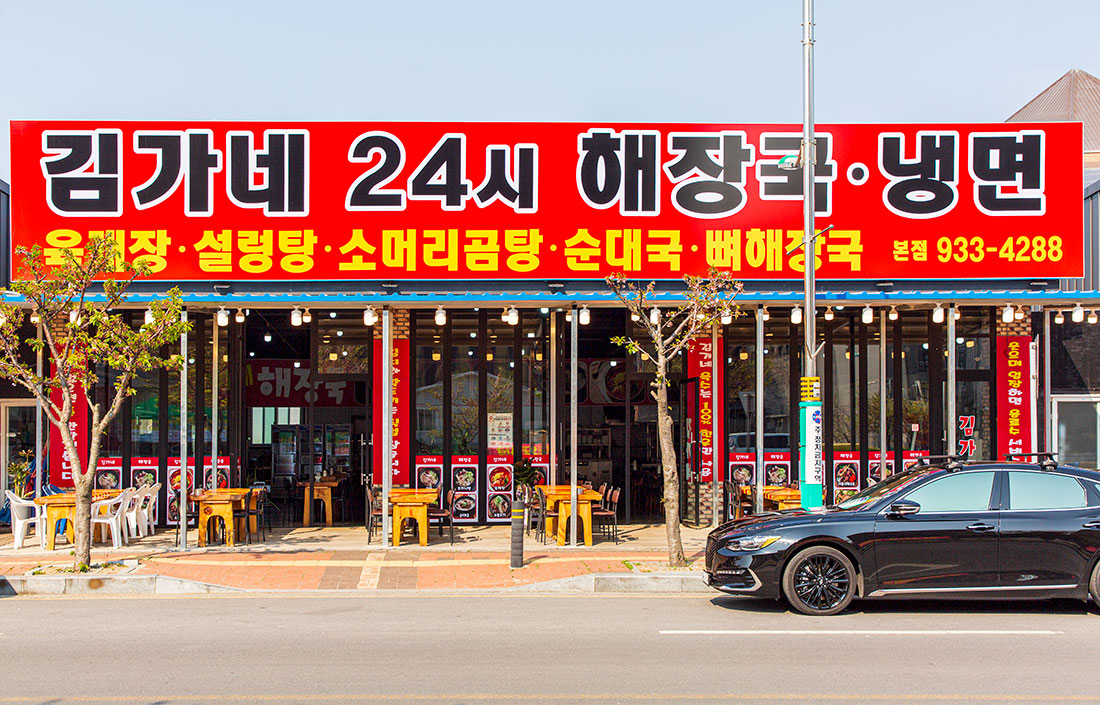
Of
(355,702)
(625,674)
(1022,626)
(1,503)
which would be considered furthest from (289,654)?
(1,503)

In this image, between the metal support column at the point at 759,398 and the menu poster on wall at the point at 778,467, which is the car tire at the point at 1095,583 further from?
the menu poster on wall at the point at 778,467

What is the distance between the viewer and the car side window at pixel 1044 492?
1034 cm

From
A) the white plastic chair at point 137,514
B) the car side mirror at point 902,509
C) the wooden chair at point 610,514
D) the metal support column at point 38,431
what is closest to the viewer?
the car side mirror at point 902,509

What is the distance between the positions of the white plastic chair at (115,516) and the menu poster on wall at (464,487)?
5428mm

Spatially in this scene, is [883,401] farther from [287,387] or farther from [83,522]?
[83,522]

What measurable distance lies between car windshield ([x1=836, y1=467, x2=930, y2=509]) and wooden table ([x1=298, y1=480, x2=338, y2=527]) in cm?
1014

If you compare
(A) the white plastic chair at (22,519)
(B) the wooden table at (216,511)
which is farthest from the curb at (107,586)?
(A) the white plastic chair at (22,519)

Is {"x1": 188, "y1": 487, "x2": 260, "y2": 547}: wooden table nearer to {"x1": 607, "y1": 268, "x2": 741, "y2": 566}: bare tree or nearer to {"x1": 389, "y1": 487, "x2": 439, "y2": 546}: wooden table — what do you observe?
{"x1": 389, "y1": 487, "x2": 439, "y2": 546}: wooden table

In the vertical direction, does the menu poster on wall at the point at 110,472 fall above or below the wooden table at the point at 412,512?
above

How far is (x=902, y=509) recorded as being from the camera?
1025 centimetres

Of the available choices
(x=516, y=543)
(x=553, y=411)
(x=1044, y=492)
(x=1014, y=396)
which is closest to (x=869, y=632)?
(x=1044, y=492)

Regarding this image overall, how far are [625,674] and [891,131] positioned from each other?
12909 mm

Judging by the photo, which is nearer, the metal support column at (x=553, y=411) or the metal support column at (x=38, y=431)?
the metal support column at (x=38, y=431)

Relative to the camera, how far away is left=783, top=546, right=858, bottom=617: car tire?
33.5ft
